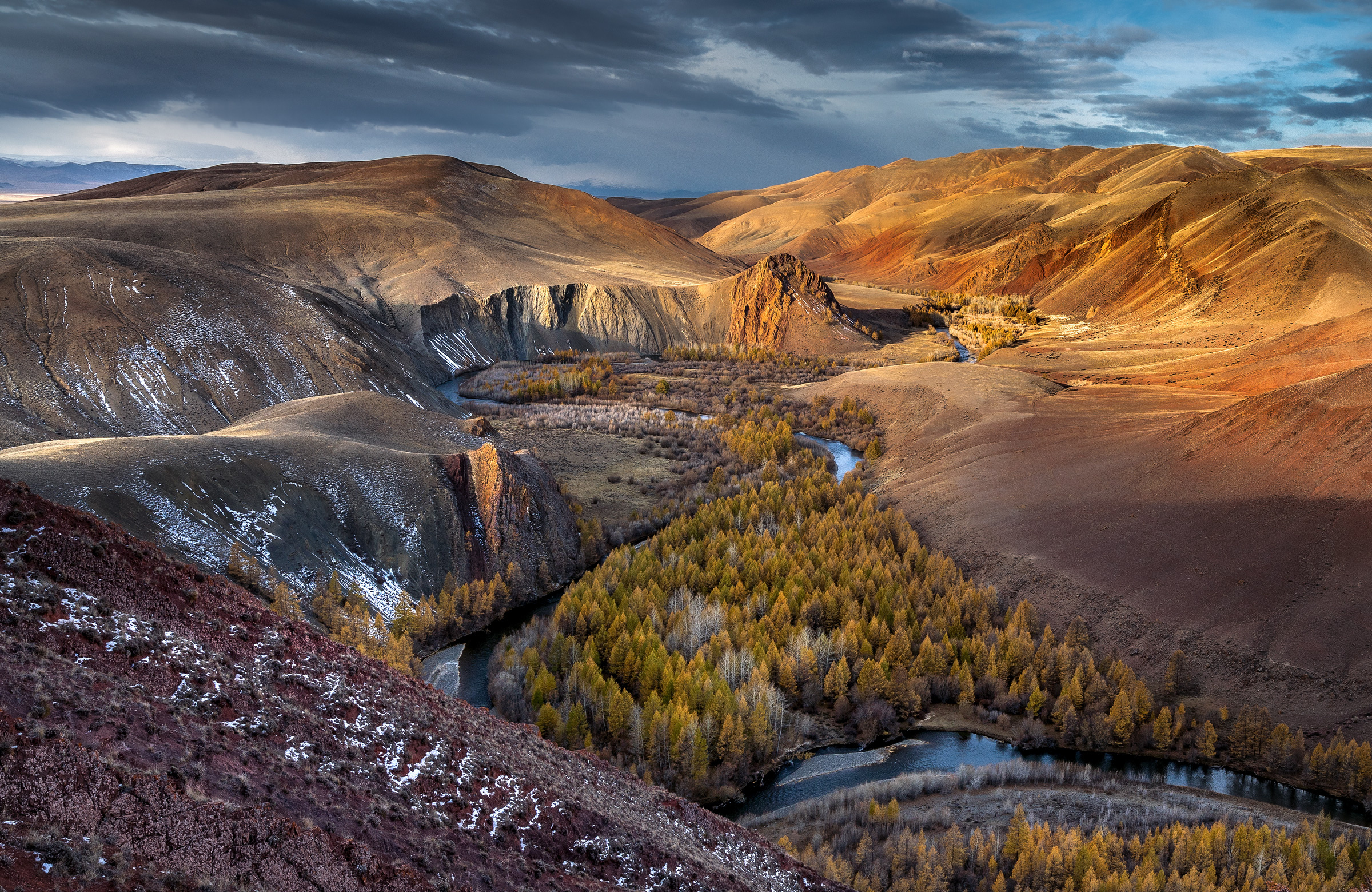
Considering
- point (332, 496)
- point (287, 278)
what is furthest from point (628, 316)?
point (332, 496)

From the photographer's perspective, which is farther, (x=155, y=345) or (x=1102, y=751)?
(x=155, y=345)

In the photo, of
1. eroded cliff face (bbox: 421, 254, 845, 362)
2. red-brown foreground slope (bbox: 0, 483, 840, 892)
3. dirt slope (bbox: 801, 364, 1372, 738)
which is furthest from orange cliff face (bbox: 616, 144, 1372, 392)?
red-brown foreground slope (bbox: 0, 483, 840, 892)

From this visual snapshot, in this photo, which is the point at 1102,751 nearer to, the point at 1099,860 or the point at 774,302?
Answer: the point at 1099,860

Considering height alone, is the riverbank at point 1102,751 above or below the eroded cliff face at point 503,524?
below

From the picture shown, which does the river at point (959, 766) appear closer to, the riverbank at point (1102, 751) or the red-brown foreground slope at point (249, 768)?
the riverbank at point (1102, 751)

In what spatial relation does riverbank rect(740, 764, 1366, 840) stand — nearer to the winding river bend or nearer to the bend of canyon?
the winding river bend

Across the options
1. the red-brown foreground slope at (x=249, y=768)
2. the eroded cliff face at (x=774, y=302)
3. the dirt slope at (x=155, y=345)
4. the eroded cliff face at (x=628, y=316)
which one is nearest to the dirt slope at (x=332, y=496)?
the dirt slope at (x=155, y=345)
